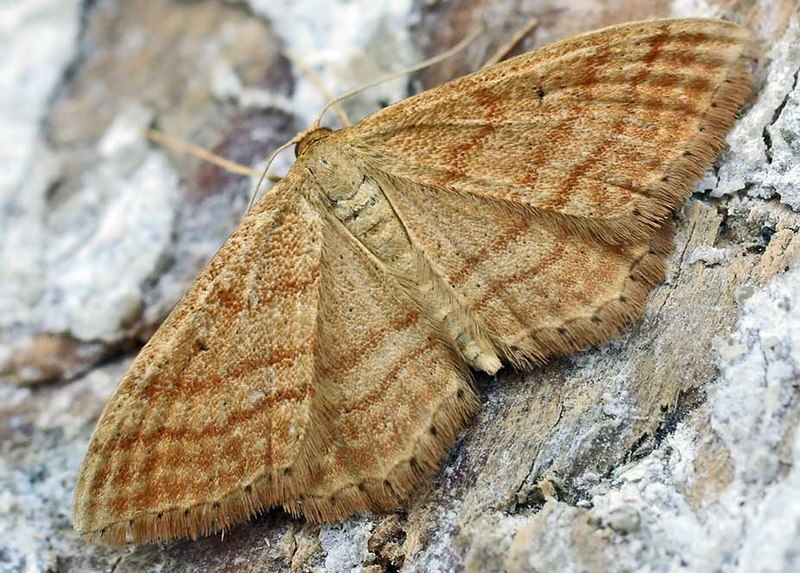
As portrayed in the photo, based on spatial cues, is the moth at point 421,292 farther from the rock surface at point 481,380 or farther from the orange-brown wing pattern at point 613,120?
the rock surface at point 481,380

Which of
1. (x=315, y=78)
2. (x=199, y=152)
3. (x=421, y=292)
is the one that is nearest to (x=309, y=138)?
(x=421, y=292)

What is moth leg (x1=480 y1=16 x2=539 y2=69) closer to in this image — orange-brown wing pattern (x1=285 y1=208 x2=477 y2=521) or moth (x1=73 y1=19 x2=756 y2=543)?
moth (x1=73 y1=19 x2=756 y2=543)

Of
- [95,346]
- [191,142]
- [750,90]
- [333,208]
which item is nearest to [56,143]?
[191,142]

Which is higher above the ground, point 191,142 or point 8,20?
point 8,20

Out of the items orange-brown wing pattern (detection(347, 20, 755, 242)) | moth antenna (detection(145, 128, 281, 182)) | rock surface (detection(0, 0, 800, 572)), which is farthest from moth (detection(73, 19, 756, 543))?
moth antenna (detection(145, 128, 281, 182))

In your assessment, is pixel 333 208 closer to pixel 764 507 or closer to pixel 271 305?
pixel 271 305

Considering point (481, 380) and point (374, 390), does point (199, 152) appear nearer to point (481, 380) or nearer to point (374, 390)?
point (374, 390)
